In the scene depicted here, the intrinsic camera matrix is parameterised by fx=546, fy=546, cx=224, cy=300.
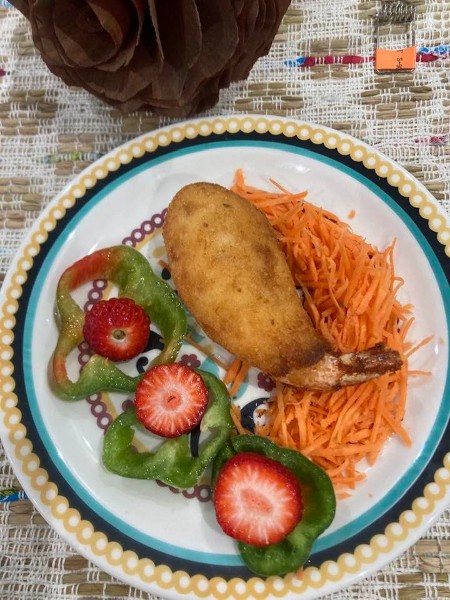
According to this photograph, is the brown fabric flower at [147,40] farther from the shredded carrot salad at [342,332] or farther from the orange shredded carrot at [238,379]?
the orange shredded carrot at [238,379]

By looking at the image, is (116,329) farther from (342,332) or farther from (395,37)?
(395,37)

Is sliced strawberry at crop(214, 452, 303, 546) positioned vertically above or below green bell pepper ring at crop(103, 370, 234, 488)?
below

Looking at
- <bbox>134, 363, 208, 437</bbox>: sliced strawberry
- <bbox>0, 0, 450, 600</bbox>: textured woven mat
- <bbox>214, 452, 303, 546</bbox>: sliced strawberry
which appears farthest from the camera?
<bbox>0, 0, 450, 600</bbox>: textured woven mat

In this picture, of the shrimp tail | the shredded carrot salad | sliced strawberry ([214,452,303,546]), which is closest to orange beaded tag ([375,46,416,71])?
the shredded carrot salad

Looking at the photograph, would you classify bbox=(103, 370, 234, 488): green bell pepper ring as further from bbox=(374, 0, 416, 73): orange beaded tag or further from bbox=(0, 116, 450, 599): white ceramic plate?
bbox=(374, 0, 416, 73): orange beaded tag

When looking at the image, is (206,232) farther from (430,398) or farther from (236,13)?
(430,398)

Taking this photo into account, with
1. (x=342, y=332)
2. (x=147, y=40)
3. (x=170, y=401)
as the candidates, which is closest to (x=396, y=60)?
(x=147, y=40)
